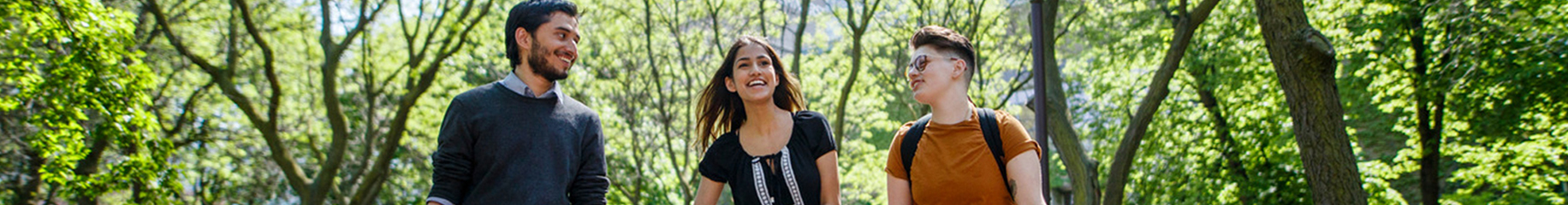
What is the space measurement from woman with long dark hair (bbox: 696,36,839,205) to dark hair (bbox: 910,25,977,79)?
0.45 m

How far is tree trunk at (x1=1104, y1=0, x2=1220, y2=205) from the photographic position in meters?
10.5

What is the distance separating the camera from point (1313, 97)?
28.5 ft

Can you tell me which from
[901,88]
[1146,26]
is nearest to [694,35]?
[901,88]

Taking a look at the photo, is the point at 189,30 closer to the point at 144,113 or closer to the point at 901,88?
the point at 144,113

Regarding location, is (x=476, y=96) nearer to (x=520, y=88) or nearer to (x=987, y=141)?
(x=520, y=88)

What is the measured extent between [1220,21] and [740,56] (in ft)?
44.7

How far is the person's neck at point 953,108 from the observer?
380cm

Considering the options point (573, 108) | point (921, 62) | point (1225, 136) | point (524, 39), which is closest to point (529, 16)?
point (524, 39)

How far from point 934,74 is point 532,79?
125 cm

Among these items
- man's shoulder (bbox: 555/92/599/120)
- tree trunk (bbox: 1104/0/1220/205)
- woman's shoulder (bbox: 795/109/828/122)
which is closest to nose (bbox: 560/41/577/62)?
man's shoulder (bbox: 555/92/599/120)

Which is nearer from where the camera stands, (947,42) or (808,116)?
(947,42)

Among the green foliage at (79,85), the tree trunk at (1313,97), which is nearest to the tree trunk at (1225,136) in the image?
the tree trunk at (1313,97)

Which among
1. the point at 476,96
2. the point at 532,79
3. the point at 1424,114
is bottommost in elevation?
the point at 476,96

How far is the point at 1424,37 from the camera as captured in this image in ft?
46.0
